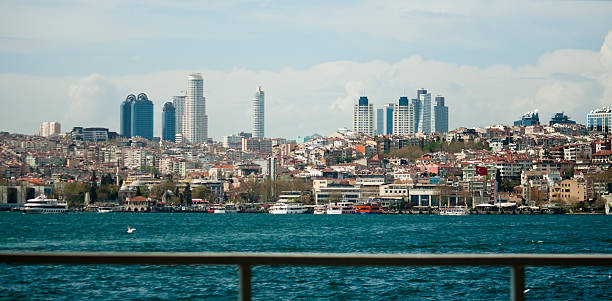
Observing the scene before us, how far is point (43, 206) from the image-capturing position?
6462 centimetres

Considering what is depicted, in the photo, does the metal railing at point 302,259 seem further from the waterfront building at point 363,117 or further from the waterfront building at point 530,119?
the waterfront building at point 363,117

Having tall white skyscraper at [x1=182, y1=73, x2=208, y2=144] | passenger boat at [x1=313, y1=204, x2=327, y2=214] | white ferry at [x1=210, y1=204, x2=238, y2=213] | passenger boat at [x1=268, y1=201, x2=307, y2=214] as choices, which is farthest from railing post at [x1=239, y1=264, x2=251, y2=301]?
tall white skyscraper at [x1=182, y1=73, x2=208, y2=144]

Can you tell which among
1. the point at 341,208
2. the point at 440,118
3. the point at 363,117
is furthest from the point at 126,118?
the point at 341,208

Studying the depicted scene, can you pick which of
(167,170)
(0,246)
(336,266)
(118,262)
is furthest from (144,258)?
(167,170)

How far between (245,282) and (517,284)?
70 cm

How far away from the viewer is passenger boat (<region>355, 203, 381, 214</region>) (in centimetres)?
7038

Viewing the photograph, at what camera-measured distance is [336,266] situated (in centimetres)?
217

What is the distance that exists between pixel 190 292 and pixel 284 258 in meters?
0.36

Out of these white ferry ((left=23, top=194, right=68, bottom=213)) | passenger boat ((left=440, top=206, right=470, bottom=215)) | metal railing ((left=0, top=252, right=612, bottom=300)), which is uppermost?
metal railing ((left=0, top=252, right=612, bottom=300))

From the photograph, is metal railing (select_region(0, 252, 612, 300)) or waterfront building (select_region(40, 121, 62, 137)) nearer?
metal railing (select_region(0, 252, 612, 300))

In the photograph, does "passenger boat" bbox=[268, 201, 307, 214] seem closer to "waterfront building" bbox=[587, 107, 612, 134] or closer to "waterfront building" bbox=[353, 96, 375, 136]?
"waterfront building" bbox=[587, 107, 612, 134]

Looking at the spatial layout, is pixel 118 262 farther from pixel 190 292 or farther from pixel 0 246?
pixel 0 246

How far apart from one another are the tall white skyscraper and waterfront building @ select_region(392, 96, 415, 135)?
4162 cm

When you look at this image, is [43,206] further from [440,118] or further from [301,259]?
[440,118]
